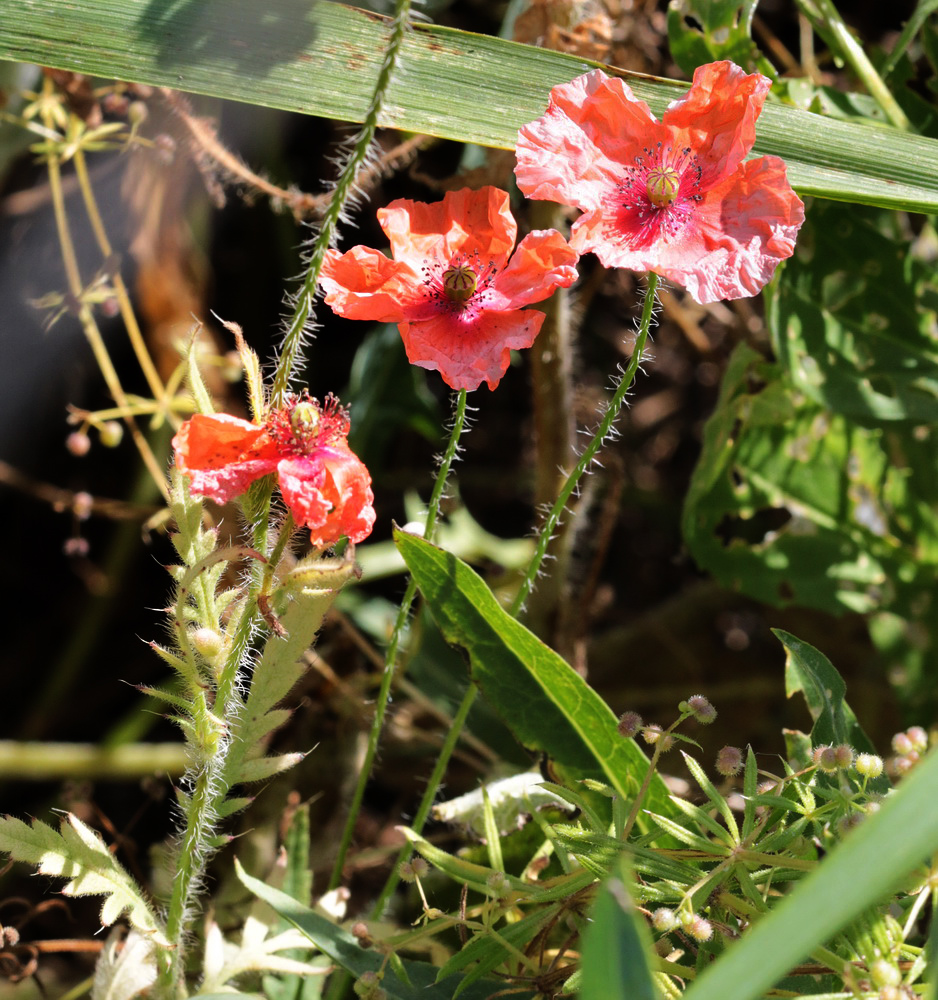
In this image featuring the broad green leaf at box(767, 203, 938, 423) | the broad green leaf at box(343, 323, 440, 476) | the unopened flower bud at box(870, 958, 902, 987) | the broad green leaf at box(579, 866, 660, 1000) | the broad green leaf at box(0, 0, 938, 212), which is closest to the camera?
the broad green leaf at box(579, 866, 660, 1000)

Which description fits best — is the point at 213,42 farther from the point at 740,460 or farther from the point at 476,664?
the point at 740,460

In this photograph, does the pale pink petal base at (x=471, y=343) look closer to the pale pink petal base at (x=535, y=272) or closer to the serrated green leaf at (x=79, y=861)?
the pale pink petal base at (x=535, y=272)

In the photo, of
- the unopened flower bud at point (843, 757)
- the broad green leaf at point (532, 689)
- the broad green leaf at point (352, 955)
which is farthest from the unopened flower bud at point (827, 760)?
the broad green leaf at point (352, 955)

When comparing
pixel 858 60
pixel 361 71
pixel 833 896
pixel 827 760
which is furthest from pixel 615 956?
pixel 858 60

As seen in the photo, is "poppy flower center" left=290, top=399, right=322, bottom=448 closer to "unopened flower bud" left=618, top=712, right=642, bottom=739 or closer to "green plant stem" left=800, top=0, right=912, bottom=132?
"unopened flower bud" left=618, top=712, right=642, bottom=739

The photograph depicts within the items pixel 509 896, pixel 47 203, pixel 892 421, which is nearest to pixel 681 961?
pixel 509 896

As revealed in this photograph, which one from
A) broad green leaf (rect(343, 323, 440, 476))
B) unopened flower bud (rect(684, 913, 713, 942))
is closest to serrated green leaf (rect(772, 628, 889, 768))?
unopened flower bud (rect(684, 913, 713, 942))

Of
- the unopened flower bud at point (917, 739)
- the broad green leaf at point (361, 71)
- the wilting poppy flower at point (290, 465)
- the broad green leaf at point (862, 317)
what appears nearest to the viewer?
the wilting poppy flower at point (290, 465)
